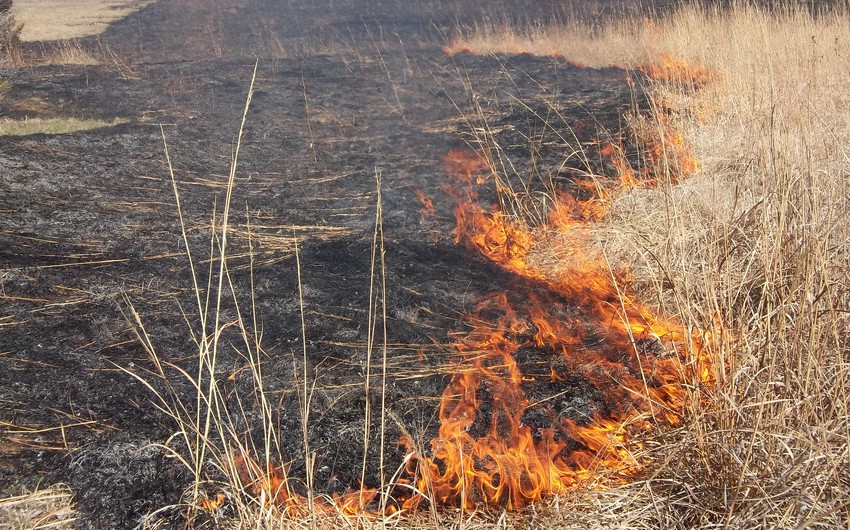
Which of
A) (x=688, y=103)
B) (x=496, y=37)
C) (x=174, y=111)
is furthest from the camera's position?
(x=496, y=37)

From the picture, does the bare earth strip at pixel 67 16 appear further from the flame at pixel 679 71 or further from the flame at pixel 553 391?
the flame at pixel 553 391

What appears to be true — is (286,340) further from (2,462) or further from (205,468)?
(2,462)

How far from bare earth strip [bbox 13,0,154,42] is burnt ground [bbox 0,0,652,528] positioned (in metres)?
4.78

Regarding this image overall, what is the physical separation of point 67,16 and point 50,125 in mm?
11680

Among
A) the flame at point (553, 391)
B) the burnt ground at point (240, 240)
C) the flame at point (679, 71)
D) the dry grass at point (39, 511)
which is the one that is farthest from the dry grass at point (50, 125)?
the flame at point (679, 71)

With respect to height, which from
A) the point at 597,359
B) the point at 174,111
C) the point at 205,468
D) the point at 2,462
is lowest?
the point at 597,359

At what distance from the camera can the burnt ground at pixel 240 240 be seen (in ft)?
11.0

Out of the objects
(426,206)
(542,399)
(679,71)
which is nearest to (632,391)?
(542,399)

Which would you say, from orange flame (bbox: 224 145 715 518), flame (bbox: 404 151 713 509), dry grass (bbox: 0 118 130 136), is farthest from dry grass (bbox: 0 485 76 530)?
dry grass (bbox: 0 118 130 136)

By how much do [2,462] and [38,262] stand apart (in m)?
2.18

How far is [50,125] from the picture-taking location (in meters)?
8.27

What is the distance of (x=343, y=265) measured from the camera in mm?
4926

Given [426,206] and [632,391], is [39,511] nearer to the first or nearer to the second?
[632,391]

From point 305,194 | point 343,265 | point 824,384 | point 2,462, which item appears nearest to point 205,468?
point 2,462
